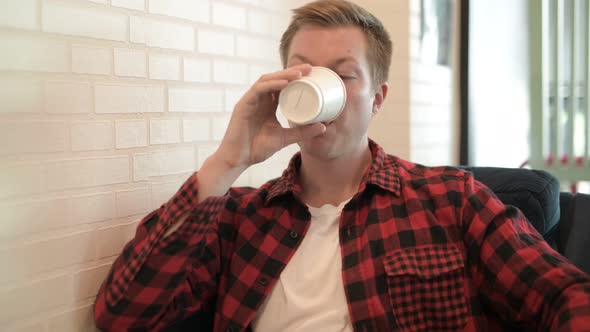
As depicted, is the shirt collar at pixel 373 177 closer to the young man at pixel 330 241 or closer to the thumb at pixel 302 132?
the young man at pixel 330 241

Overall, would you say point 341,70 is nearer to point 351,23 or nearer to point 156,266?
point 351,23

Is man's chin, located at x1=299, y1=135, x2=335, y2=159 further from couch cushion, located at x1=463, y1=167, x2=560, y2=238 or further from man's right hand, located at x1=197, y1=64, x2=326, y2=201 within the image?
couch cushion, located at x1=463, y1=167, x2=560, y2=238

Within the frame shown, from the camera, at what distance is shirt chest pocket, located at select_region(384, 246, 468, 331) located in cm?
115

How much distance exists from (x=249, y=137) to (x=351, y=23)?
1.09ft

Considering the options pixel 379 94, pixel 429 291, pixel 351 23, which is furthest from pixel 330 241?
pixel 351 23

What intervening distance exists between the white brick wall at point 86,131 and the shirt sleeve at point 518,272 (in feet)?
2.28

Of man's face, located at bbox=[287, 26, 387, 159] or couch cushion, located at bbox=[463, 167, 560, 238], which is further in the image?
couch cushion, located at bbox=[463, 167, 560, 238]

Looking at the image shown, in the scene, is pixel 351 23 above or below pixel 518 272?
above

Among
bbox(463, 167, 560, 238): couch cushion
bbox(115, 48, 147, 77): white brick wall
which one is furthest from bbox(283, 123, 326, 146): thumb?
bbox(463, 167, 560, 238): couch cushion

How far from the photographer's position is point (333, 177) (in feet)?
4.29

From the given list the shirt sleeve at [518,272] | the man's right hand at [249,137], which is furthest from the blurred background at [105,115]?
the shirt sleeve at [518,272]

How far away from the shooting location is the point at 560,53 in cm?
246

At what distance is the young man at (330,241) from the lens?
3.74 ft

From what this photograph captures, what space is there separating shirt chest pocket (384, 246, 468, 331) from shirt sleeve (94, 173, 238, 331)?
1.30 feet
